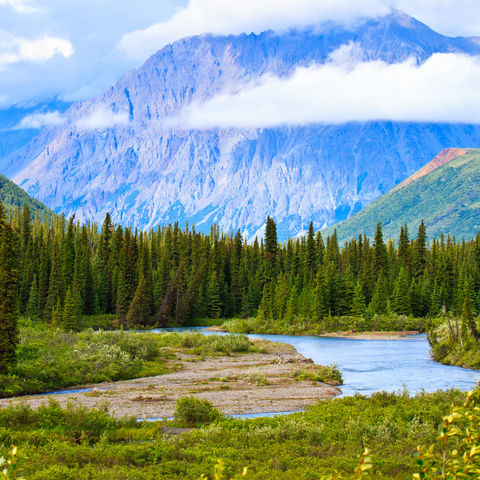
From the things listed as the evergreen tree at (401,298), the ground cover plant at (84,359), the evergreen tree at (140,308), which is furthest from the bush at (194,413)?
the evergreen tree at (401,298)

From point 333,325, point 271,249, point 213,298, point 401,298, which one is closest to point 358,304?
point 401,298

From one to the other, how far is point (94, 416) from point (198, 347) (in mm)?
35633

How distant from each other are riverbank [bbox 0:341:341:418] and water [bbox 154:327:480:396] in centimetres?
305

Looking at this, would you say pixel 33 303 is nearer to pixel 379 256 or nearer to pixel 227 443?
pixel 379 256

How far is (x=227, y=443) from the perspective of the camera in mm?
19125

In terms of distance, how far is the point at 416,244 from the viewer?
408 feet

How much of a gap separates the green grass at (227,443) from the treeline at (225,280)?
181 feet

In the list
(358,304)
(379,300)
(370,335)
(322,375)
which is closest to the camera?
(322,375)

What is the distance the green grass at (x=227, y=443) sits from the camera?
15.7 metres

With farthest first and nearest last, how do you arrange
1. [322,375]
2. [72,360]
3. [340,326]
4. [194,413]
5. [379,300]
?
[379,300]
[340,326]
[322,375]
[72,360]
[194,413]

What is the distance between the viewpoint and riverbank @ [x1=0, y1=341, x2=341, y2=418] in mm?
29438

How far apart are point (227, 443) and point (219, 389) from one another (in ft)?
52.2

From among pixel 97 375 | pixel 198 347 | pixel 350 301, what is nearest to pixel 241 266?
pixel 350 301

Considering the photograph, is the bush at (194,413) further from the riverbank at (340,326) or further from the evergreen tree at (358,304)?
the evergreen tree at (358,304)
